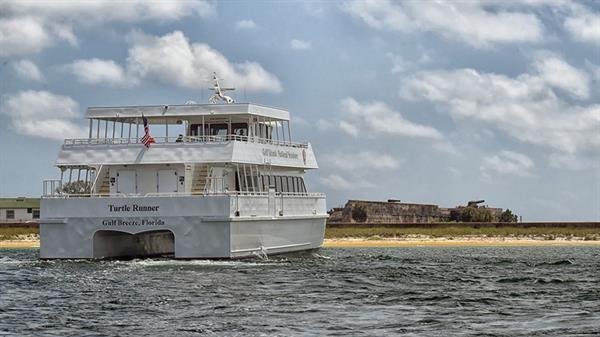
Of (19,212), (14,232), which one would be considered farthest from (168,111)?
(19,212)

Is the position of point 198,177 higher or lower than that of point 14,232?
higher

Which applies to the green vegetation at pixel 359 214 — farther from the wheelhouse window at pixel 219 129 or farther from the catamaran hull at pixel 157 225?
the catamaran hull at pixel 157 225

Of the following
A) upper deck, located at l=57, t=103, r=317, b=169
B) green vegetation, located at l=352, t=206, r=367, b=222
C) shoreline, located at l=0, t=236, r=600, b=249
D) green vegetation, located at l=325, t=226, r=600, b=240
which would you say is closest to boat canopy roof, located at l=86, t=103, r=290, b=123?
upper deck, located at l=57, t=103, r=317, b=169

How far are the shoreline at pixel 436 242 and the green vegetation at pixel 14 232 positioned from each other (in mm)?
1318

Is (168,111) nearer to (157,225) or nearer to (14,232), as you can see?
(157,225)

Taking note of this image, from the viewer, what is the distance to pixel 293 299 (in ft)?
79.3

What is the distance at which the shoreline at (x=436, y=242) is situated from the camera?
56.6m

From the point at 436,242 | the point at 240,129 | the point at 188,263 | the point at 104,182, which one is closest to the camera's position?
the point at 188,263

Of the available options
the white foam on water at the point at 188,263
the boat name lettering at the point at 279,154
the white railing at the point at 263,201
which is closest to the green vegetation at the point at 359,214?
A: the white railing at the point at 263,201

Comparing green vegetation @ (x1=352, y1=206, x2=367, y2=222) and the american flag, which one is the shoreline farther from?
the american flag

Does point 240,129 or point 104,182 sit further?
point 240,129

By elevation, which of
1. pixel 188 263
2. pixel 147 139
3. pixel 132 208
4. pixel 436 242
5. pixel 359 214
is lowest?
pixel 188 263

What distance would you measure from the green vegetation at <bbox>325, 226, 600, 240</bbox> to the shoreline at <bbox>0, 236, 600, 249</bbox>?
2.69 feet

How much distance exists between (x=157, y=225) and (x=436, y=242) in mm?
27253
